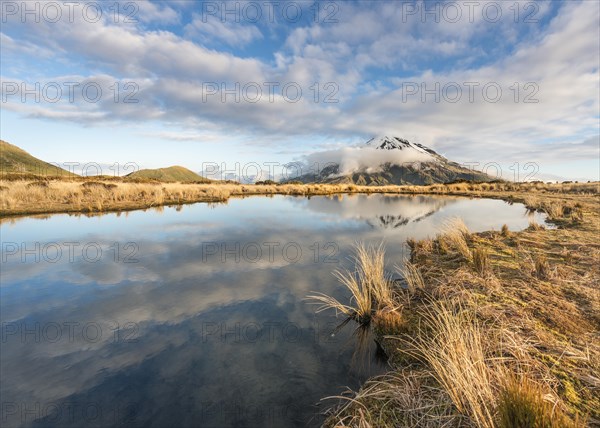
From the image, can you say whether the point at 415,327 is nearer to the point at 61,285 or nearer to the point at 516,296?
the point at 516,296

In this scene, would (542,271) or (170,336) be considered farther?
(542,271)

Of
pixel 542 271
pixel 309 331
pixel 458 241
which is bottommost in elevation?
pixel 309 331

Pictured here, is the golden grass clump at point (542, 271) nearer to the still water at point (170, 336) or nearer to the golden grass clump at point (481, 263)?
the golden grass clump at point (481, 263)

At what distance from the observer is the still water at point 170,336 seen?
394 cm

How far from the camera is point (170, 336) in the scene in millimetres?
5621

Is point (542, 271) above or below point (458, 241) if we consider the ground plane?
below

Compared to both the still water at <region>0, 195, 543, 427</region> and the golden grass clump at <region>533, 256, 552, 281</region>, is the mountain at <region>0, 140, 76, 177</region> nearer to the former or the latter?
the still water at <region>0, 195, 543, 427</region>

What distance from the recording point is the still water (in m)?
3.94

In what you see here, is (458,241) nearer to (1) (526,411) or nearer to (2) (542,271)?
(2) (542,271)

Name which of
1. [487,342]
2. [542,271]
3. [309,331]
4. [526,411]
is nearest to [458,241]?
[542,271]

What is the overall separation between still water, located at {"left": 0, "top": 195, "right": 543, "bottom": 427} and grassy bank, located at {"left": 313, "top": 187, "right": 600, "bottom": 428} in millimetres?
779

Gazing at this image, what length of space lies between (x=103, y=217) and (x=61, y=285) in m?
12.2

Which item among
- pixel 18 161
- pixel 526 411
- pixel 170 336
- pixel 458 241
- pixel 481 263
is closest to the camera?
pixel 526 411

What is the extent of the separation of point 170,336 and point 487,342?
572 centimetres
